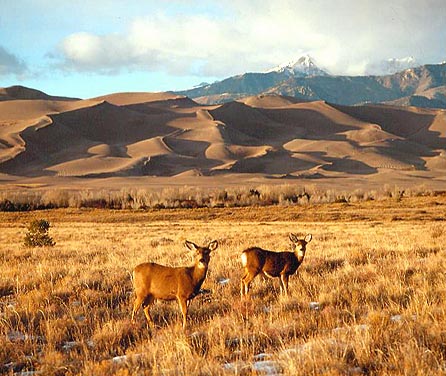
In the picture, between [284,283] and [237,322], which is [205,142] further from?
[237,322]

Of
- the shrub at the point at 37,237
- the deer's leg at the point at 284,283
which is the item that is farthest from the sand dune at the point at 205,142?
the deer's leg at the point at 284,283

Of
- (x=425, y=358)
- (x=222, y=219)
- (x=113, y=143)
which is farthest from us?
(x=113, y=143)

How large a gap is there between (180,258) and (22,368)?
310 inches

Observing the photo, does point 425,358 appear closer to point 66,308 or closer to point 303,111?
Result: point 66,308

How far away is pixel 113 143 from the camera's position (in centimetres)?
14088

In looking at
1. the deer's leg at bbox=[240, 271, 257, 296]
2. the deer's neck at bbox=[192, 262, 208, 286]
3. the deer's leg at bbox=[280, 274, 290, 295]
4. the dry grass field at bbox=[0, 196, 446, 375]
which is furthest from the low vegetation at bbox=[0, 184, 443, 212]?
the deer's neck at bbox=[192, 262, 208, 286]

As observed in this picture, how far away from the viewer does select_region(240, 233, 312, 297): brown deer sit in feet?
27.6

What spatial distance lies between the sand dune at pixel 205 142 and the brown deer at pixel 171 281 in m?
84.4

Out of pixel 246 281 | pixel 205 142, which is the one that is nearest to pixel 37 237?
pixel 246 281

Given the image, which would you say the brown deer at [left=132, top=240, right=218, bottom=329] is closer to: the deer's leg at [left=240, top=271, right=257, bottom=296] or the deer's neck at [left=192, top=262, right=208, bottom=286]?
the deer's neck at [left=192, top=262, right=208, bottom=286]

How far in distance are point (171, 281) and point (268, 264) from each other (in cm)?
227

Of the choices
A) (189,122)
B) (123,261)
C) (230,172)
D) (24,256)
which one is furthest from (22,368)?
(189,122)

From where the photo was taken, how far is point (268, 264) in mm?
8602

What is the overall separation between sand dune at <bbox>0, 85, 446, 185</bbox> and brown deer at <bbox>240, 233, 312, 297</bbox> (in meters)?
82.6
